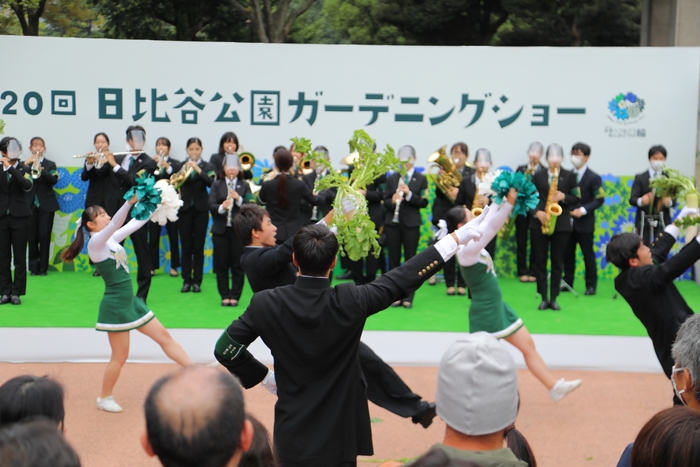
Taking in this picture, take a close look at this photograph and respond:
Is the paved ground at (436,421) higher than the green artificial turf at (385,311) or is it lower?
lower

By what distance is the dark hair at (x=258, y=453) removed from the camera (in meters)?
2.71

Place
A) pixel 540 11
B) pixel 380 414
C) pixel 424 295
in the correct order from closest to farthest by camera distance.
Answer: pixel 380 414 → pixel 424 295 → pixel 540 11

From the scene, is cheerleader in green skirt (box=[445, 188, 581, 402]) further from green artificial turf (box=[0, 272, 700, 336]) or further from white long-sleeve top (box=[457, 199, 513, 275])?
green artificial turf (box=[0, 272, 700, 336])

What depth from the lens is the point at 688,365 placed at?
3.38 meters

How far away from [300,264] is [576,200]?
7172mm

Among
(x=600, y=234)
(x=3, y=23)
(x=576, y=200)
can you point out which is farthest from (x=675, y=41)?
(x=3, y=23)

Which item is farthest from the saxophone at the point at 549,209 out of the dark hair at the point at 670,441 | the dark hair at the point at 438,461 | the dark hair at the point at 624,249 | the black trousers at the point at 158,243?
the dark hair at the point at 438,461

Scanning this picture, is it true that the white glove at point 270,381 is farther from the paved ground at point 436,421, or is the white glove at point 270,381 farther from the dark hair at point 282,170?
the dark hair at point 282,170

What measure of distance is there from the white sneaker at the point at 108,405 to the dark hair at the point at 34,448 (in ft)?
14.2

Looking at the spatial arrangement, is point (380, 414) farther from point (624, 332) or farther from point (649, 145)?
point (649, 145)

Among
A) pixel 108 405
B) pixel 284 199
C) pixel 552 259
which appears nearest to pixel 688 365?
pixel 108 405

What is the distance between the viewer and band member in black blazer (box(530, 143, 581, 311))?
10062 millimetres

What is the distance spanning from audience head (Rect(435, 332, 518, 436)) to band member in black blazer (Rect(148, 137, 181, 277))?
903cm

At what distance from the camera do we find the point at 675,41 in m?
13.4
